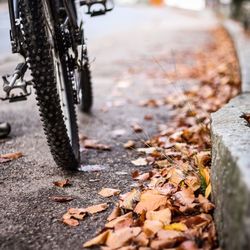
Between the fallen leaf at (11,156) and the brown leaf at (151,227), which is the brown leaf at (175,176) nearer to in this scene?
the brown leaf at (151,227)

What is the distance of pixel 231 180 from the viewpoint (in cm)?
153

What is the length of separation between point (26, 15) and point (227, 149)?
1174 millimetres

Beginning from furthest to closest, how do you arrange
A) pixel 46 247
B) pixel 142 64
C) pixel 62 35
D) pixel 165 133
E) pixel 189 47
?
pixel 189 47
pixel 142 64
pixel 165 133
pixel 62 35
pixel 46 247

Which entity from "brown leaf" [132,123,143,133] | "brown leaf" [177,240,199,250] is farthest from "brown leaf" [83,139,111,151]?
"brown leaf" [177,240,199,250]

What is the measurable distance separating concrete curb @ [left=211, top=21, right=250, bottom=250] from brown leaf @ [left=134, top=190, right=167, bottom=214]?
11.4 inches

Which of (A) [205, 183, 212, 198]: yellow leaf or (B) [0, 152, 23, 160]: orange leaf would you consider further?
(B) [0, 152, 23, 160]: orange leaf

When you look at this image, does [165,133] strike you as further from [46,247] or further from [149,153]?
[46,247]

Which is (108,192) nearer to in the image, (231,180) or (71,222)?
(71,222)

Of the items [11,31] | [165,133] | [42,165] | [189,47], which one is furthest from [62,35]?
[189,47]

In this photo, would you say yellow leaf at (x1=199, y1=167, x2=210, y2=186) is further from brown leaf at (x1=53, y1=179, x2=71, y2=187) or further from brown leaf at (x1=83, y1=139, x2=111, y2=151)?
brown leaf at (x1=83, y1=139, x2=111, y2=151)

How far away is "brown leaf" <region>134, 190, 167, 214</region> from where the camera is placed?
6.65ft

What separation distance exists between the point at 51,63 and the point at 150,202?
0.86 meters

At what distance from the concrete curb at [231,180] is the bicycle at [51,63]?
0.81 metres

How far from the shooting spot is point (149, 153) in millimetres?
2828
